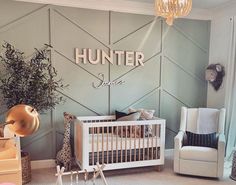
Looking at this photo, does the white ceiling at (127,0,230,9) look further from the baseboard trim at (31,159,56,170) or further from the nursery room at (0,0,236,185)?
the baseboard trim at (31,159,56,170)

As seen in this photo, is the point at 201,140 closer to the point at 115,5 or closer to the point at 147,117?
the point at 147,117

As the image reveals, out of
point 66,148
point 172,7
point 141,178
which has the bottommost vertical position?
point 141,178

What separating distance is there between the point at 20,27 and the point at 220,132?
11.0 ft

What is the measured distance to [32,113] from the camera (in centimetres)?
105

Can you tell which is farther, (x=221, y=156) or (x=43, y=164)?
(x=43, y=164)

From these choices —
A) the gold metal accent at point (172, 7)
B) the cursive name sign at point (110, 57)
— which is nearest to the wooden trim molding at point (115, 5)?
the cursive name sign at point (110, 57)

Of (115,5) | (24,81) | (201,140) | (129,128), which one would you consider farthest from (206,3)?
(24,81)

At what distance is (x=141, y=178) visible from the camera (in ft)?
11.2

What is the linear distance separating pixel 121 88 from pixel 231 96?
1.81 metres

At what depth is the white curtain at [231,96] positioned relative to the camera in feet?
12.9

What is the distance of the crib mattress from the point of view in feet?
11.0

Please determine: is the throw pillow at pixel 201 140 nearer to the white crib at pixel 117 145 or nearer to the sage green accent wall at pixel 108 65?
the white crib at pixel 117 145

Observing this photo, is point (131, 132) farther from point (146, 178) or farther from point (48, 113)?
point (48, 113)

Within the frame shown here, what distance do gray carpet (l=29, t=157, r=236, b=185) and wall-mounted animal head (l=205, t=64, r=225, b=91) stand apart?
1.45 metres
